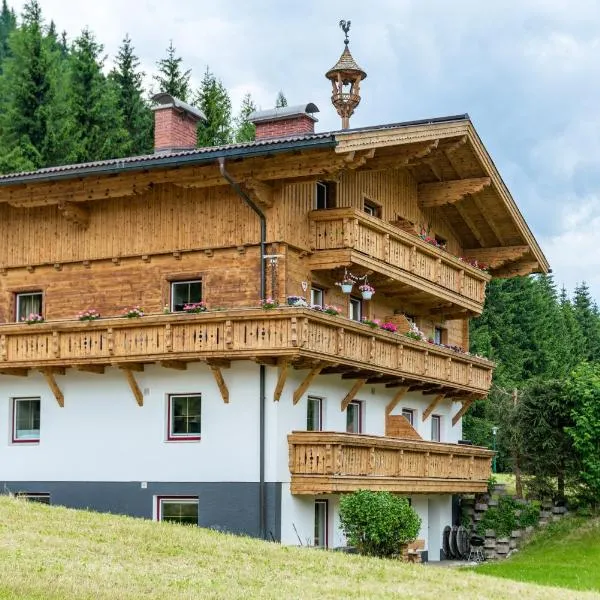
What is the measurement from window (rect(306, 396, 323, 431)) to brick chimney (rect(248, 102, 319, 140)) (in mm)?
8210

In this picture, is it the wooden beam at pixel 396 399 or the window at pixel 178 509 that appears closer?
the window at pixel 178 509

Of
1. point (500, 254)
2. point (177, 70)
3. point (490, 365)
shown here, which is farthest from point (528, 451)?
point (177, 70)

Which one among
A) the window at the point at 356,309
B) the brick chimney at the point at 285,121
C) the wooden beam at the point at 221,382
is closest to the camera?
the wooden beam at the point at 221,382

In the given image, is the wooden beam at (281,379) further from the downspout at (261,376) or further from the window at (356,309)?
the window at (356,309)

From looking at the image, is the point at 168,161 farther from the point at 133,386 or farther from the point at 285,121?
the point at 285,121

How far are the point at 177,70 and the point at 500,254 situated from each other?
86.1ft

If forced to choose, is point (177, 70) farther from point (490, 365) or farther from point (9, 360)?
point (9, 360)

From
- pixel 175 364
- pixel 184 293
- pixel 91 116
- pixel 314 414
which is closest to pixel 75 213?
pixel 184 293

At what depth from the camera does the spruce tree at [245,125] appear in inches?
2309

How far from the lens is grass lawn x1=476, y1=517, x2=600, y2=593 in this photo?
26.8 m

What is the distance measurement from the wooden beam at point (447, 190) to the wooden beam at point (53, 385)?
38.4 feet

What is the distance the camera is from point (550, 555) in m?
32.7

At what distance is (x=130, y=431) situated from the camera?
28.0m

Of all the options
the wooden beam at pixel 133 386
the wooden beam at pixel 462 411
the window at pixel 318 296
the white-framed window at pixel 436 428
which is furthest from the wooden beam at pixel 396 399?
the wooden beam at pixel 133 386
